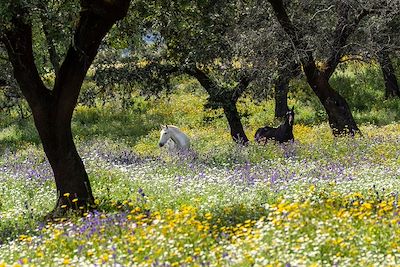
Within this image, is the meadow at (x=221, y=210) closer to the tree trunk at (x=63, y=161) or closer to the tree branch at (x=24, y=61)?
the tree trunk at (x=63, y=161)

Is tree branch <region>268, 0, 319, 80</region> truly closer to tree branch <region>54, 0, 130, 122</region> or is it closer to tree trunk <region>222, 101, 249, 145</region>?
tree trunk <region>222, 101, 249, 145</region>

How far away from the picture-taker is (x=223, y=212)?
32.0 feet

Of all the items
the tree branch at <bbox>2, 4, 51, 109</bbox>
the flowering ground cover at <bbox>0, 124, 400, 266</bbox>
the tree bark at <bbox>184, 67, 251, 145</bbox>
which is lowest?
the flowering ground cover at <bbox>0, 124, 400, 266</bbox>

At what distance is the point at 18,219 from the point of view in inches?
443

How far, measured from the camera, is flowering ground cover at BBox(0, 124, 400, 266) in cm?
693

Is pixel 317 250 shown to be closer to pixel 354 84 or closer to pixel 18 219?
pixel 18 219

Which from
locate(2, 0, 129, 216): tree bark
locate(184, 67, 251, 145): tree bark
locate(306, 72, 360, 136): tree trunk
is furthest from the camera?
locate(184, 67, 251, 145): tree bark

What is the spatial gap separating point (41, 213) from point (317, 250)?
21.5 ft

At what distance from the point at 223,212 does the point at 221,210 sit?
0.17 meters

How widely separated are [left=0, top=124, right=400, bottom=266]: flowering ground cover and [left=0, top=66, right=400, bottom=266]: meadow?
3 centimetres

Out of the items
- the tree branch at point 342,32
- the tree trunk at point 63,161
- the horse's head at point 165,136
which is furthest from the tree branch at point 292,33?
the tree trunk at point 63,161

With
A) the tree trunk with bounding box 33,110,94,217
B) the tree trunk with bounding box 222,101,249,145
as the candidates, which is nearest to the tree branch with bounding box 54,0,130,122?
the tree trunk with bounding box 33,110,94,217

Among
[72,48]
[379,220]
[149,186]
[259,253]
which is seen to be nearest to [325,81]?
[149,186]

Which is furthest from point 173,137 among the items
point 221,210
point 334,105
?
point 221,210
